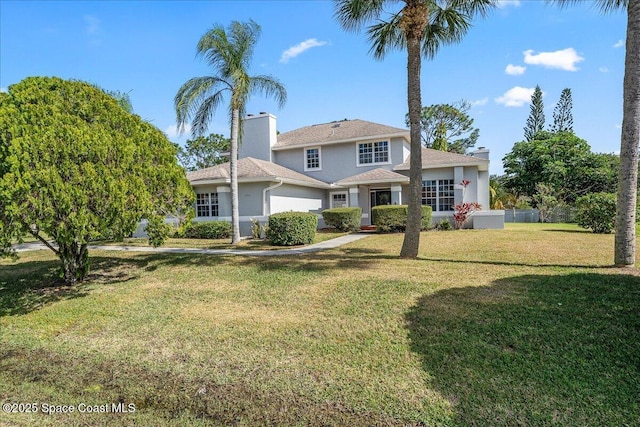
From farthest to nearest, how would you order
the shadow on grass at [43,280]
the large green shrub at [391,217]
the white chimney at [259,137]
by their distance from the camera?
the white chimney at [259,137], the large green shrub at [391,217], the shadow on grass at [43,280]

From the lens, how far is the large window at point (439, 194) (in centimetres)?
2077

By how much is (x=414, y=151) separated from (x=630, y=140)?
5.18m

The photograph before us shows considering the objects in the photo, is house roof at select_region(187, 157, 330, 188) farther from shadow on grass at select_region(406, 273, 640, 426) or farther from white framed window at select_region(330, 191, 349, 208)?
shadow on grass at select_region(406, 273, 640, 426)

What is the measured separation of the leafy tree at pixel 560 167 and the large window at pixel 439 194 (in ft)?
51.0

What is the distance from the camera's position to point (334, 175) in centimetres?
2409

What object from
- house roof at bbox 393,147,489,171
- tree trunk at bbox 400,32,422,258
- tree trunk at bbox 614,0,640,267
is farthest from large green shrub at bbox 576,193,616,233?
tree trunk at bbox 400,32,422,258

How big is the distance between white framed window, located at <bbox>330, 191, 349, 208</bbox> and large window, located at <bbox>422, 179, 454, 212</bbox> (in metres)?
5.45

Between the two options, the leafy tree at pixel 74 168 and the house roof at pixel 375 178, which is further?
the house roof at pixel 375 178

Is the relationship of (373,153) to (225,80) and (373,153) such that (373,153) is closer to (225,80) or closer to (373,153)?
(373,153)

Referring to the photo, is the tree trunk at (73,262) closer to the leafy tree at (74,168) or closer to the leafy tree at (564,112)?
the leafy tree at (74,168)

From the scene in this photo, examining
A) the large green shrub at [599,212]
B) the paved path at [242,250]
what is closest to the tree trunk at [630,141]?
the large green shrub at [599,212]

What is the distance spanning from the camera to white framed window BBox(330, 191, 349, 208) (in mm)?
24145

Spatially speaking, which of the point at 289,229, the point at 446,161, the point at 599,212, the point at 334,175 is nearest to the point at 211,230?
the point at 289,229

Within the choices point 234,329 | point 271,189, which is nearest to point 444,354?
point 234,329
